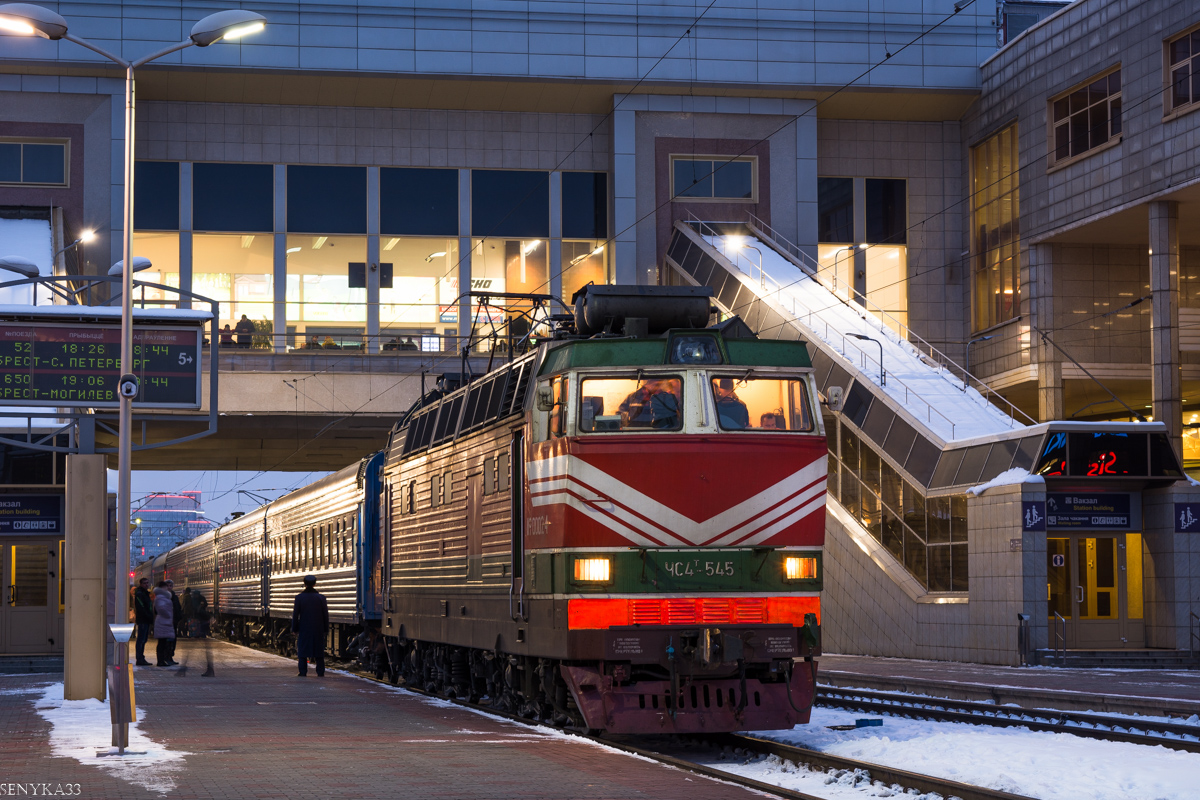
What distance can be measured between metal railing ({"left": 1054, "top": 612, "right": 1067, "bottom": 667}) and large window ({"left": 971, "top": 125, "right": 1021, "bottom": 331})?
17.0 metres

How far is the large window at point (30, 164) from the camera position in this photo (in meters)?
43.8

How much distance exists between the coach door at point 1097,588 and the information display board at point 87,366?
51.9 feet

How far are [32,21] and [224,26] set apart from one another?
7.06ft

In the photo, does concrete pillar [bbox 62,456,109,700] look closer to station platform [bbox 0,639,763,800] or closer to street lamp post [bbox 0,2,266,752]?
station platform [bbox 0,639,763,800]

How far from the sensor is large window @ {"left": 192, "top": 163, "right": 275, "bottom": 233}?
149 ft

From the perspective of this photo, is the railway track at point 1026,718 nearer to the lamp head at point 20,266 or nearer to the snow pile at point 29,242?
the lamp head at point 20,266

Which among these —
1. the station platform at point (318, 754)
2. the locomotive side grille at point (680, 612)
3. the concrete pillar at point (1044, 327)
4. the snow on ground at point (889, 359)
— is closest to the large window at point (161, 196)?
the snow on ground at point (889, 359)

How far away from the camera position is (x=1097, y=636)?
2753cm

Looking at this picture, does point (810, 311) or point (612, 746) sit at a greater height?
point (810, 311)

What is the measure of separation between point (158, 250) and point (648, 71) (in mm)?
15752

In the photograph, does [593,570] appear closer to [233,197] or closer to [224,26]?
[224,26]

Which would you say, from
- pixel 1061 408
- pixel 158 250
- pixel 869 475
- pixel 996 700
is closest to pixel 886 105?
pixel 1061 408

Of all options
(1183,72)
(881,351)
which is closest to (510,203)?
(881,351)

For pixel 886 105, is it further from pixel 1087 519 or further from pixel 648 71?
pixel 1087 519
